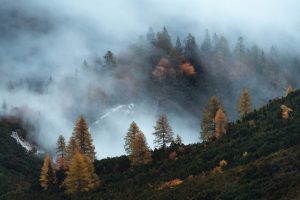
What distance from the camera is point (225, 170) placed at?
78812 mm

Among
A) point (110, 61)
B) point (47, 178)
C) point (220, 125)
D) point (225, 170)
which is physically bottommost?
point (225, 170)

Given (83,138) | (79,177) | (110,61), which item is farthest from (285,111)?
(110,61)

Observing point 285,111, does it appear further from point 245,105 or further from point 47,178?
point 47,178

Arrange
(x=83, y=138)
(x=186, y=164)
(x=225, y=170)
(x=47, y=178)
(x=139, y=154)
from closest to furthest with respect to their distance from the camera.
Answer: (x=225, y=170) → (x=186, y=164) → (x=139, y=154) → (x=47, y=178) → (x=83, y=138)

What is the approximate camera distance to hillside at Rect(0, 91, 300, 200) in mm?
67812

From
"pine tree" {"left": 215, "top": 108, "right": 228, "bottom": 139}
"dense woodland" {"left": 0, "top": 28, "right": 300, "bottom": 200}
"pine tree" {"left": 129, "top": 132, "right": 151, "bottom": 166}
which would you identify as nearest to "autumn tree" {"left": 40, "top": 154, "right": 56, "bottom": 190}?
"dense woodland" {"left": 0, "top": 28, "right": 300, "bottom": 200}

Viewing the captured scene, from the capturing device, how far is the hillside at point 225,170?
6781cm

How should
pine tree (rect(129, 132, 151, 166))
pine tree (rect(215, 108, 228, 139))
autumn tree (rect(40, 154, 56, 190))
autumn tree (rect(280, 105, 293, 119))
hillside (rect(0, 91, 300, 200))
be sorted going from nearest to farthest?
hillside (rect(0, 91, 300, 200))
autumn tree (rect(280, 105, 293, 119))
pine tree (rect(129, 132, 151, 166))
autumn tree (rect(40, 154, 56, 190))
pine tree (rect(215, 108, 228, 139))

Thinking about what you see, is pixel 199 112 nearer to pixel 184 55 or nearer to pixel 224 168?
pixel 184 55

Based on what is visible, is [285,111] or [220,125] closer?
[285,111]

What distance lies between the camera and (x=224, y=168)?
3155 inches

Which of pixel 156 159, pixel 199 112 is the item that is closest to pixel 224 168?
pixel 156 159

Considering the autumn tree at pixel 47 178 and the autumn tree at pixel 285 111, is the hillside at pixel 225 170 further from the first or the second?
the autumn tree at pixel 47 178

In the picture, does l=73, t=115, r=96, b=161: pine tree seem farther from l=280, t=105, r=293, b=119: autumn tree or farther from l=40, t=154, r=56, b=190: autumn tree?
l=280, t=105, r=293, b=119: autumn tree
